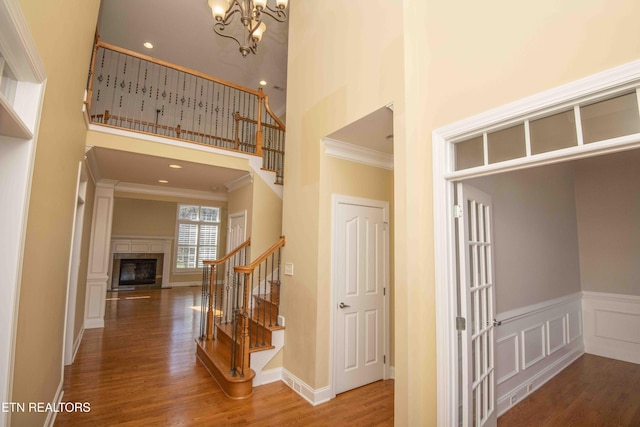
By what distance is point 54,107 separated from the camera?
1870mm

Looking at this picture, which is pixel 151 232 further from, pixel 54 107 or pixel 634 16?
pixel 634 16

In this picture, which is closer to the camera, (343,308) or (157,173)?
(343,308)

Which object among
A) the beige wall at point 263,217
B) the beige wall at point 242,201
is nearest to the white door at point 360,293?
the beige wall at point 263,217

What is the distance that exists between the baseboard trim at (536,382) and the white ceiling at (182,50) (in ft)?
9.50

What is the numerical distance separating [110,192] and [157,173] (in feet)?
4.64

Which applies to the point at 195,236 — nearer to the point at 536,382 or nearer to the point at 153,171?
the point at 153,171

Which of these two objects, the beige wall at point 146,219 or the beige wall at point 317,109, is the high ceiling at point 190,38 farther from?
the beige wall at point 146,219

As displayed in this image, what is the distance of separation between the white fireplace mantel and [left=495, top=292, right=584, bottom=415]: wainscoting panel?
10.3 m

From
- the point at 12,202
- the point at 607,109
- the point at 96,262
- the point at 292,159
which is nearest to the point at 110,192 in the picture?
the point at 96,262

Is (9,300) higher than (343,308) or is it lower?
higher

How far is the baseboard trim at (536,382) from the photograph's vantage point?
2934mm

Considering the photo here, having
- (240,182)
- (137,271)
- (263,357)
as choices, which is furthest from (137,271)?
(263,357)

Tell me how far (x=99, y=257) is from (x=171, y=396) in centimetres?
375

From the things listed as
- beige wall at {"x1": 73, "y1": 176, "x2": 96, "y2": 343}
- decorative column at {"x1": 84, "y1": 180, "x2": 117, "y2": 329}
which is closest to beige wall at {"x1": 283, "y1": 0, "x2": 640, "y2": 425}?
beige wall at {"x1": 73, "y1": 176, "x2": 96, "y2": 343}
